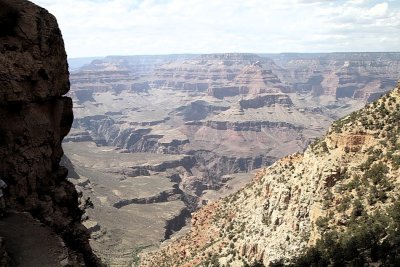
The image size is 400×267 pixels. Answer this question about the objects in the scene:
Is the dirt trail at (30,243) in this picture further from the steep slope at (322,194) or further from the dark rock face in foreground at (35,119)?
the steep slope at (322,194)

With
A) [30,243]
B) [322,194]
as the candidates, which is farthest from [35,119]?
[322,194]

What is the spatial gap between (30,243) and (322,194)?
23.3 m

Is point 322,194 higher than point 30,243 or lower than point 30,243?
lower

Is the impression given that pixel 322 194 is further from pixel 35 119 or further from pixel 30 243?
pixel 30 243

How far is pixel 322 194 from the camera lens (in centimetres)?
3438

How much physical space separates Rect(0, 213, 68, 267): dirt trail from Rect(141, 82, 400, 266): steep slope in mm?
15558

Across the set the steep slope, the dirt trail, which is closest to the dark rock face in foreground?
the dirt trail

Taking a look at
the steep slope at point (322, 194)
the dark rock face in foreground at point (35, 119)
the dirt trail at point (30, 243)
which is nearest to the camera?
the dirt trail at point (30, 243)

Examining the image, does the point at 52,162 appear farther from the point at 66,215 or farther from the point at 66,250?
the point at 66,250

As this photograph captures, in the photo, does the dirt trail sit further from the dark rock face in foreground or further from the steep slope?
the steep slope

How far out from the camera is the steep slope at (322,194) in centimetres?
3006

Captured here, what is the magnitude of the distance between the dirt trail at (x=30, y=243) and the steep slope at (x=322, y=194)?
51.0 ft

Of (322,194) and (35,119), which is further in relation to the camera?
(322,194)

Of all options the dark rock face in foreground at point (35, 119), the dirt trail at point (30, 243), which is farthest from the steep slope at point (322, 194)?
the dirt trail at point (30, 243)
